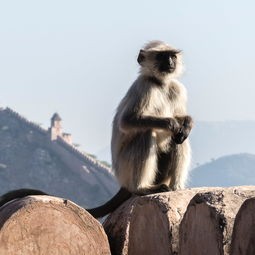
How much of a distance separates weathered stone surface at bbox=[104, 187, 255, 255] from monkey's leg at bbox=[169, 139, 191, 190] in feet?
4.90

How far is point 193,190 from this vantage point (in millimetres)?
6551

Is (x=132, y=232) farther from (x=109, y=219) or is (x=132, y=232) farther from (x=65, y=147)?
(x=65, y=147)

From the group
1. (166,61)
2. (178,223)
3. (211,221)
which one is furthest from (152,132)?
(211,221)

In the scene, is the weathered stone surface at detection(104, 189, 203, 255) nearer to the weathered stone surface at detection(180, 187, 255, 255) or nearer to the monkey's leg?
the weathered stone surface at detection(180, 187, 255, 255)

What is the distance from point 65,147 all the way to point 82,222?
83.4 m

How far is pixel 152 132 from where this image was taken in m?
8.39

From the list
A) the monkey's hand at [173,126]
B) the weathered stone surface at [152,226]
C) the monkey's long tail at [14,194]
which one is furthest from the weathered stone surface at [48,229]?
the monkey's hand at [173,126]

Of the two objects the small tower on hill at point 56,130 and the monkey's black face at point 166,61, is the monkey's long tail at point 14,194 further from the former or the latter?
the small tower on hill at point 56,130

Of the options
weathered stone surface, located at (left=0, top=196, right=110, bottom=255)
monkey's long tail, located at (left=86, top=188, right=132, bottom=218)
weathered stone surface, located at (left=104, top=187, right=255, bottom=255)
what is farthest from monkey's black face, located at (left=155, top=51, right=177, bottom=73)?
weathered stone surface, located at (left=0, top=196, right=110, bottom=255)

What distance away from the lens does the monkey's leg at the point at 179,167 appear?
8.39 metres

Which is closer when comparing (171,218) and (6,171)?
(171,218)

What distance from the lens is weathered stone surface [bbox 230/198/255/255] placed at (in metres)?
4.84

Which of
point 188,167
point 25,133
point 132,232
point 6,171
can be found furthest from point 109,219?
point 6,171

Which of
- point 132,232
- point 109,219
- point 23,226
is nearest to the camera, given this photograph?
point 23,226
